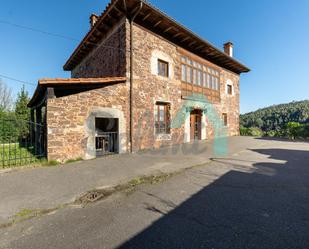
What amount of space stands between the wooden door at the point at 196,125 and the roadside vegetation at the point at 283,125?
8.15 m

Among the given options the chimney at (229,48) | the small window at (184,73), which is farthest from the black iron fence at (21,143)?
the chimney at (229,48)

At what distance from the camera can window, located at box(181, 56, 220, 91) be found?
10422 mm

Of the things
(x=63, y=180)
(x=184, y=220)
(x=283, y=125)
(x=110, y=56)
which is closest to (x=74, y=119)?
(x=63, y=180)

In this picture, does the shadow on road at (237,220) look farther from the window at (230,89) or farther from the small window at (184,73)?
the window at (230,89)

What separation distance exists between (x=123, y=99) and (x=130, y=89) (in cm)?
61

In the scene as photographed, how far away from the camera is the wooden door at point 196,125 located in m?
11.6

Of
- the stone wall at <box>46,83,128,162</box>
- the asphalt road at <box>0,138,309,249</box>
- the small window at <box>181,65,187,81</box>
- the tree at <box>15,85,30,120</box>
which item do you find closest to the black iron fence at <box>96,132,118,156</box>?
the stone wall at <box>46,83,128,162</box>

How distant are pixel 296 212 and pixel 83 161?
598 centimetres

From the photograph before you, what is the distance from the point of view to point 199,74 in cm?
1141

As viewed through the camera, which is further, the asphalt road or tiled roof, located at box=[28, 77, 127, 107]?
tiled roof, located at box=[28, 77, 127, 107]

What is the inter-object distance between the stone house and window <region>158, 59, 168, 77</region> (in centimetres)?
6

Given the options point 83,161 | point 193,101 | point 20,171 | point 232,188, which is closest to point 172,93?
point 193,101

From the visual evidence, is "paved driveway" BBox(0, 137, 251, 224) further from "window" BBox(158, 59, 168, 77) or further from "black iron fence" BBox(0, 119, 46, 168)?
"window" BBox(158, 59, 168, 77)

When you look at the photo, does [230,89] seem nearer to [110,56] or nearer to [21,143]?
[110,56]
